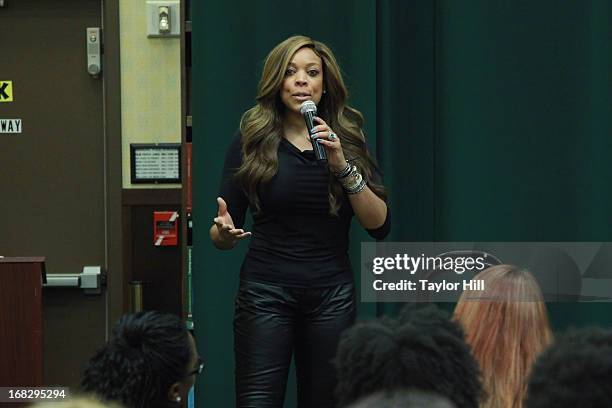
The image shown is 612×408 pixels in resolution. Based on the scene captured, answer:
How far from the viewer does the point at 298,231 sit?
265 centimetres

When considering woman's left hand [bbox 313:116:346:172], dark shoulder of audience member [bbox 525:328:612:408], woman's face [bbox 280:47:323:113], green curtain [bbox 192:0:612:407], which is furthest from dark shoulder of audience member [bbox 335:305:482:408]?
green curtain [bbox 192:0:612:407]

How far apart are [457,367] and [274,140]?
4.36 ft

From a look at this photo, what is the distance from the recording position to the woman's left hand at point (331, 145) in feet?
8.36

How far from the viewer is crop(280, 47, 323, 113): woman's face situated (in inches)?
107

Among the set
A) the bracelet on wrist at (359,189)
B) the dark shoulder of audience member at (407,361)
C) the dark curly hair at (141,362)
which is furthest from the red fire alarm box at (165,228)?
the dark shoulder of audience member at (407,361)

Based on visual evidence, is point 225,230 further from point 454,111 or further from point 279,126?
point 454,111

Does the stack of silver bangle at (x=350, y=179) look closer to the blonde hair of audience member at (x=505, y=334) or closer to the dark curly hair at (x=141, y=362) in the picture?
the blonde hair of audience member at (x=505, y=334)

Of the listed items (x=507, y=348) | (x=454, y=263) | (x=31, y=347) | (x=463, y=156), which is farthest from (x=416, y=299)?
(x=507, y=348)

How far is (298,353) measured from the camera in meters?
2.69

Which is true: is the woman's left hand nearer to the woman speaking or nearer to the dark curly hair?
the woman speaking

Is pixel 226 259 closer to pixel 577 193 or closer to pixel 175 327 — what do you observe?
pixel 577 193

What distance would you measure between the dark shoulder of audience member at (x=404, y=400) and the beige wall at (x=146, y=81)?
3407 mm

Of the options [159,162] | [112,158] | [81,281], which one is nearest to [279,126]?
[159,162]

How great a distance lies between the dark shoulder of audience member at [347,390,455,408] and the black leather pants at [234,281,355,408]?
1206 millimetres
